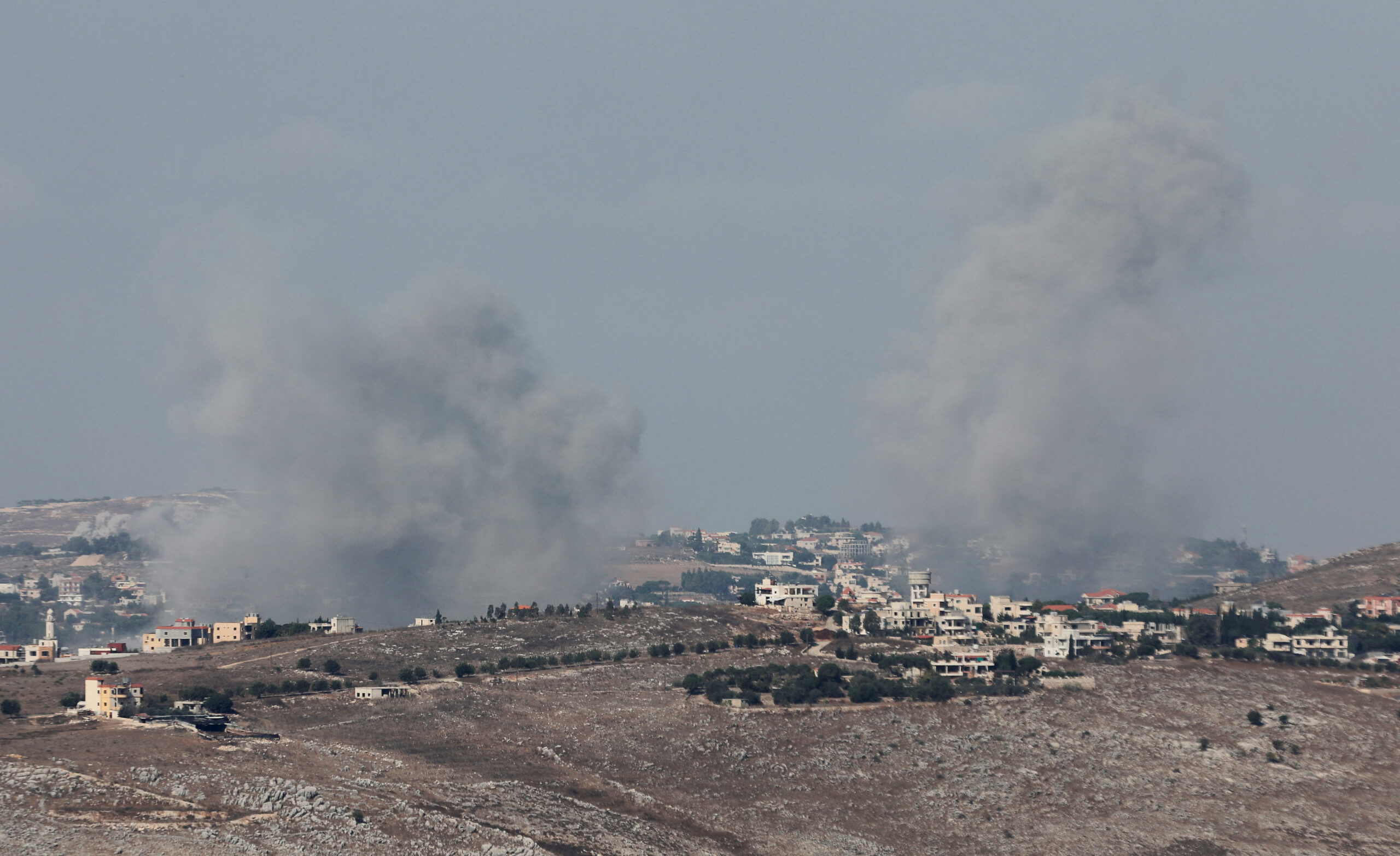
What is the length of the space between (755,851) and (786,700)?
27.4 m

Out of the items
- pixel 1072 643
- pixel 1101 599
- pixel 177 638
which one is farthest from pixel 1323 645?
pixel 177 638

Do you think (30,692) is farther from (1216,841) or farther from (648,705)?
(1216,841)

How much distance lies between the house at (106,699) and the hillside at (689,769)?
326 centimetres

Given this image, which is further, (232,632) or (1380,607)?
(1380,607)

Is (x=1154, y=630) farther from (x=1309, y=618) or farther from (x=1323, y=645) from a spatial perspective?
(x=1309, y=618)

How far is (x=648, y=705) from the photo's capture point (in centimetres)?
11012

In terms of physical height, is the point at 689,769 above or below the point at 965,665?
below

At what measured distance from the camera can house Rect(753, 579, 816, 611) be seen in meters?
157

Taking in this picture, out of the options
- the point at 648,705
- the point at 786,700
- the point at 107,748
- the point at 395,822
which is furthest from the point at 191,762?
the point at 786,700

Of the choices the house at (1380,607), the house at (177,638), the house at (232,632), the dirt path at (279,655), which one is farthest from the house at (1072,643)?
the house at (177,638)

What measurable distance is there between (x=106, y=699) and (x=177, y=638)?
45.2 m

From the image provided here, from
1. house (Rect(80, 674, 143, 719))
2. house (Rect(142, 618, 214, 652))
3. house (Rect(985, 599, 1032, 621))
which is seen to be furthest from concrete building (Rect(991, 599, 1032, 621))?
house (Rect(80, 674, 143, 719))

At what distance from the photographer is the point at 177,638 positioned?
462 feet

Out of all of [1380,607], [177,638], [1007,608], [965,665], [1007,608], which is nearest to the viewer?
[965,665]
